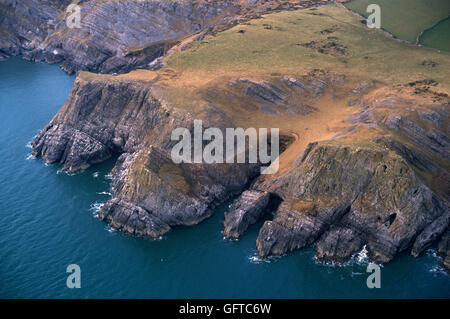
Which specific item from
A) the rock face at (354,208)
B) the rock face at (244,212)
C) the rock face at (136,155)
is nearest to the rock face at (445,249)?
the rock face at (354,208)

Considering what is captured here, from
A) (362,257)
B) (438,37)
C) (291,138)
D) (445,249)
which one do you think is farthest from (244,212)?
(438,37)

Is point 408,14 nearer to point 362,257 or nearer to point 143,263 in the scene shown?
point 362,257

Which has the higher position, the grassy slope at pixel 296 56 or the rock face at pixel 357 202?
the grassy slope at pixel 296 56

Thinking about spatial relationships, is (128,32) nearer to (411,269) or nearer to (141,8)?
(141,8)

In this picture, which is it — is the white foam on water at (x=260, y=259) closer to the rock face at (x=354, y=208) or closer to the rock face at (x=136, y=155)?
the rock face at (x=354, y=208)
